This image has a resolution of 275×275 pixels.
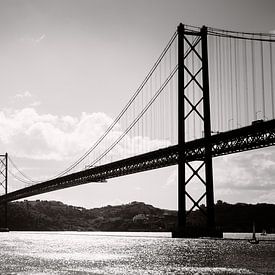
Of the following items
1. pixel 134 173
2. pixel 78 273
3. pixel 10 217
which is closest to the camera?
pixel 78 273

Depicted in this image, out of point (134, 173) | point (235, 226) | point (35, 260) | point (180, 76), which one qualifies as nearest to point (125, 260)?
point (35, 260)

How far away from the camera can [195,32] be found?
221ft

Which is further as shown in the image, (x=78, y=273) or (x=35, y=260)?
(x=35, y=260)

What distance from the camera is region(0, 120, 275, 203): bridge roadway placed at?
185ft

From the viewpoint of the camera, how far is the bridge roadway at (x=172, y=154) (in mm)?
56344

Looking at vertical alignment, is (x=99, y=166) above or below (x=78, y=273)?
above

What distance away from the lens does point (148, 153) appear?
70.5 meters

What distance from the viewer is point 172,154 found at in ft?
223

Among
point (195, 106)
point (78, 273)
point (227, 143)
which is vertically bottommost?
point (78, 273)

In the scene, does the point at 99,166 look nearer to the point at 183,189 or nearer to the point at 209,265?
the point at 183,189

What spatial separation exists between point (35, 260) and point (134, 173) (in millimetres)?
32673

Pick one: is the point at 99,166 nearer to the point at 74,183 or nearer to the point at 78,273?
the point at 74,183

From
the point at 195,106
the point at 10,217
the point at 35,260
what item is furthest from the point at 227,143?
the point at 10,217

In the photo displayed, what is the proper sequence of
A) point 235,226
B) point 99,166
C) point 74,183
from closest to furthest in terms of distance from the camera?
point 99,166 < point 74,183 < point 235,226
